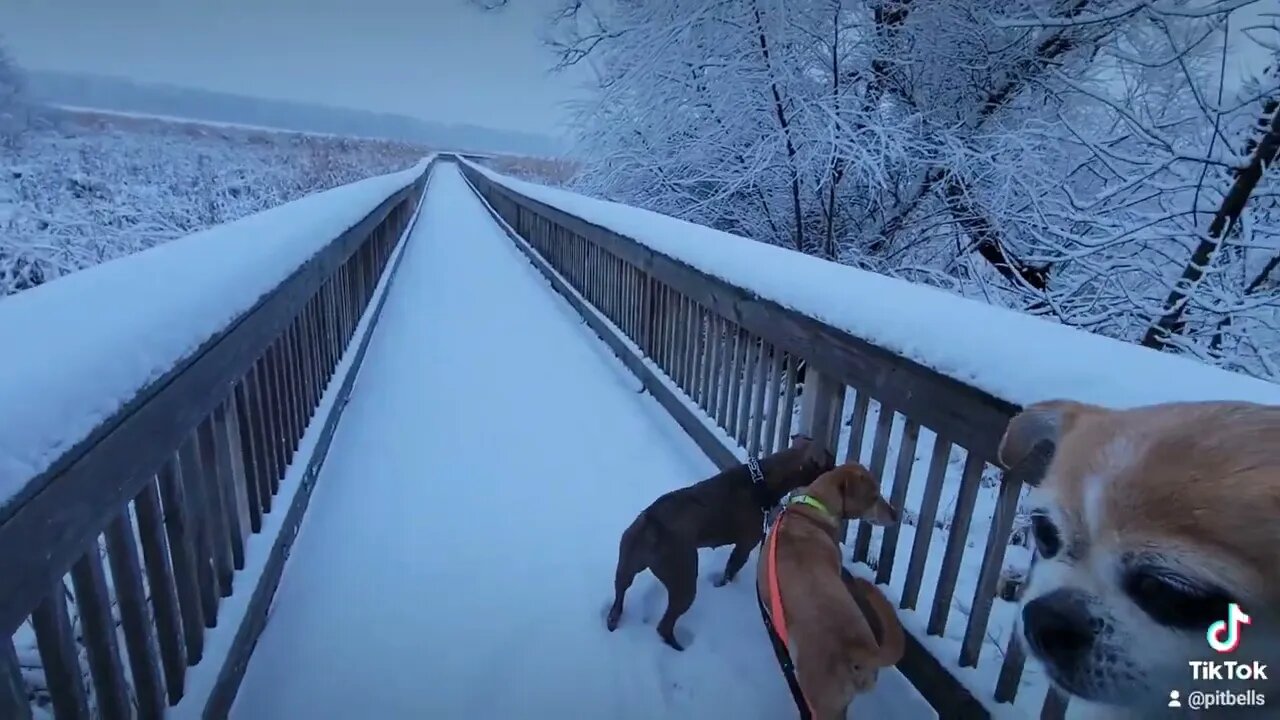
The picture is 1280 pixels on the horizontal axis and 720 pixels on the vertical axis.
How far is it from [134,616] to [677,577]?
5.01 ft

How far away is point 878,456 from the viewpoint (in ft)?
7.92

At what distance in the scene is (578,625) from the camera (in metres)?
2.49

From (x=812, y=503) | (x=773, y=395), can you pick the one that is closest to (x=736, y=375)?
(x=773, y=395)

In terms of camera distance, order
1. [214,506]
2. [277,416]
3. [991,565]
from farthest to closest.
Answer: [277,416] → [214,506] → [991,565]

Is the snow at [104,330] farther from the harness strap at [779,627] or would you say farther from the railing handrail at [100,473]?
the harness strap at [779,627]

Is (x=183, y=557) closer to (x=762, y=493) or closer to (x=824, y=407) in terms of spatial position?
(x=762, y=493)

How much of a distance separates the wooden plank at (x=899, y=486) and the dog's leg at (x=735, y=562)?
0.50 m

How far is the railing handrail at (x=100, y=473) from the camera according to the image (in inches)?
38.0

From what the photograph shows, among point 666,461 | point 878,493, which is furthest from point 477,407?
point 878,493

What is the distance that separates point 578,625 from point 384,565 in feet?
2.97

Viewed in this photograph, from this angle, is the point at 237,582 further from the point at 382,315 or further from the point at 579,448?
the point at 382,315

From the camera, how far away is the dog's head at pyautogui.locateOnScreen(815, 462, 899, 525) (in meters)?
2.22

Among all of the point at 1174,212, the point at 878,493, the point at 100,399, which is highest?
the point at 1174,212

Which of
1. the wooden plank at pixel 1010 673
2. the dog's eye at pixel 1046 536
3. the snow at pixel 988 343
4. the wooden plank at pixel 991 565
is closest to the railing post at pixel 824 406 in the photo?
the snow at pixel 988 343
